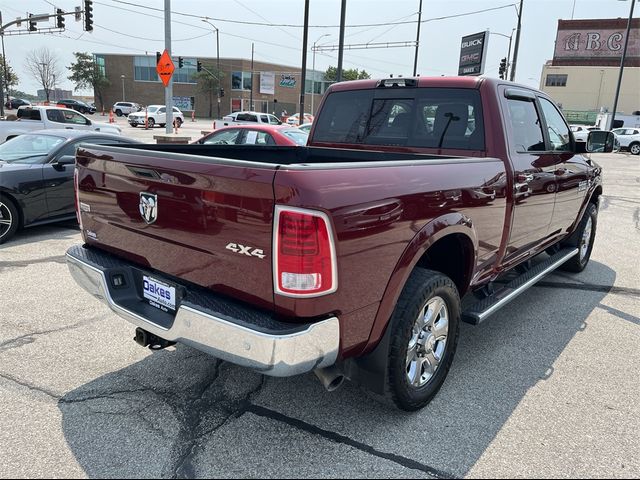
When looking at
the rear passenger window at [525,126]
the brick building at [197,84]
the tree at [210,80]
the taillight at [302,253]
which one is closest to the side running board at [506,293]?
the rear passenger window at [525,126]

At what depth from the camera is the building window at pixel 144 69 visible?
233 feet

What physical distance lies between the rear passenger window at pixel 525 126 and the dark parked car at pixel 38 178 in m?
5.90

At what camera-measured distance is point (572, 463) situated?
2.50m

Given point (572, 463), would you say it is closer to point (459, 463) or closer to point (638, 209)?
point (459, 463)

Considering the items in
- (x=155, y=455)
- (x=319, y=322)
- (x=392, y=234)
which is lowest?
(x=155, y=455)

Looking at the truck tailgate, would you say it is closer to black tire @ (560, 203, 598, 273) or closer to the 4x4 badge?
the 4x4 badge

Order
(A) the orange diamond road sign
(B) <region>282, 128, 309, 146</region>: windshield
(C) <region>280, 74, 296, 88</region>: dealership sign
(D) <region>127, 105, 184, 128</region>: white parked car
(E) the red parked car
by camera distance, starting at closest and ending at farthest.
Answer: (E) the red parked car → (B) <region>282, 128, 309, 146</region>: windshield → (A) the orange diamond road sign → (D) <region>127, 105, 184, 128</region>: white parked car → (C) <region>280, 74, 296, 88</region>: dealership sign

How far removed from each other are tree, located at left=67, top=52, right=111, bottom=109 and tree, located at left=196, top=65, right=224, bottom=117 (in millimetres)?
14305

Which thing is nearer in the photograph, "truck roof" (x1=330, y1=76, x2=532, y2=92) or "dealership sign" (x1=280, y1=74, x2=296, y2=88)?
"truck roof" (x1=330, y1=76, x2=532, y2=92)

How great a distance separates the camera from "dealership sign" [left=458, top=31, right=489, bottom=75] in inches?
1415

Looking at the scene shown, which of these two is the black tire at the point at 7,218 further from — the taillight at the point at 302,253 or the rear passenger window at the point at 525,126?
the rear passenger window at the point at 525,126

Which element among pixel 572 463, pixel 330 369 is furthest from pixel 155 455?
pixel 572 463

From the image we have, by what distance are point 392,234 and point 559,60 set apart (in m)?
70.6

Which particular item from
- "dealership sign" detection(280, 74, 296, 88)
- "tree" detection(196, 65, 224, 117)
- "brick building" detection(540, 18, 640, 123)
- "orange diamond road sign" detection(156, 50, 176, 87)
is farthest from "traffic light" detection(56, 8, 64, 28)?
"brick building" detection(540, 18, 640, 123)
